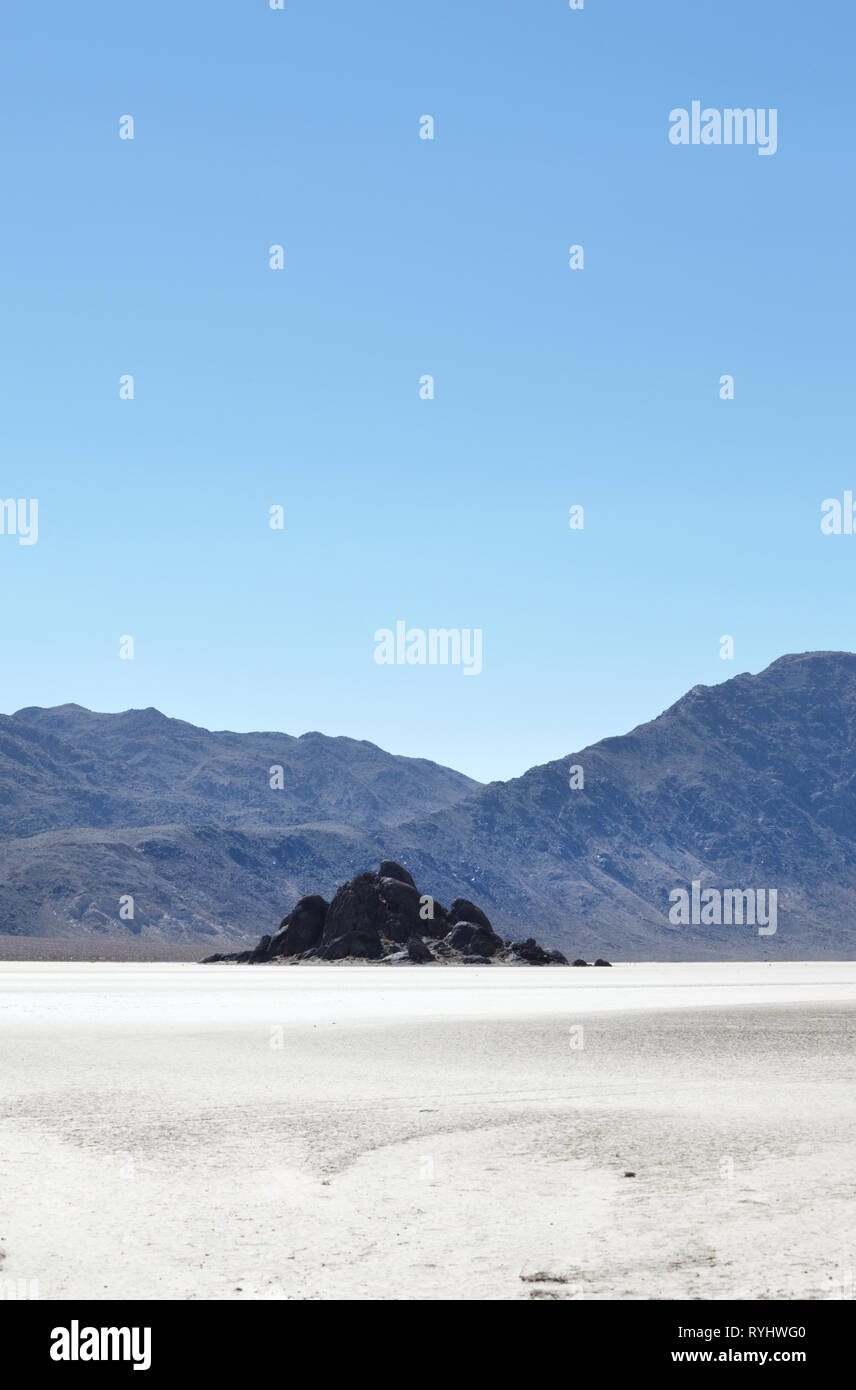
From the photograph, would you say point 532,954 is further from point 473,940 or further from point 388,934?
point 388,934

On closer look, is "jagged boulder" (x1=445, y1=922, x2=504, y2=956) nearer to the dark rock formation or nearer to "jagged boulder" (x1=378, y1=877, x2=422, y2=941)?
the dark rock formation

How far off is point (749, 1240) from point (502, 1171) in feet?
12.4

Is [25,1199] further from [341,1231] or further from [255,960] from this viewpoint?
[255,960]

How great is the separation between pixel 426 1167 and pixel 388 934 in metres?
107

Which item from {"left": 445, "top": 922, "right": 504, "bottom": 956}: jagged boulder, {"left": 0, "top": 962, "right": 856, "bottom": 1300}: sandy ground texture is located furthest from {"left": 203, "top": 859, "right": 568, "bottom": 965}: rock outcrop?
{"left": 0, "top": 962, "right": 856, "bottom": 1300}: sandy ground texture

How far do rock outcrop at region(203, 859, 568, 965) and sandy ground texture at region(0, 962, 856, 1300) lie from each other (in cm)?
8513

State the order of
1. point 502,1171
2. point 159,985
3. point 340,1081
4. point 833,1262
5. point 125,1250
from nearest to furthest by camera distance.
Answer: point 833,1262
point 125,1250
point 502,1171
point 340,1081
point 159,985

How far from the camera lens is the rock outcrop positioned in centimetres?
11638

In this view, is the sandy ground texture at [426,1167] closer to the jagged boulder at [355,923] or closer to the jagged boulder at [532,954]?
the jagged boulder at [355,923]

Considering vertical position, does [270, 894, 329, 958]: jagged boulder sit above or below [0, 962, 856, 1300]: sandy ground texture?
below

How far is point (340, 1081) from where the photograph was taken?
23016 millimetres

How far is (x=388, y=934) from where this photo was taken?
12038cm

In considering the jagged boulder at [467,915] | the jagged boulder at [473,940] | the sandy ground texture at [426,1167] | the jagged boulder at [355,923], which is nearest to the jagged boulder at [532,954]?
the jagged boulder at [473,940]
